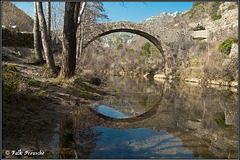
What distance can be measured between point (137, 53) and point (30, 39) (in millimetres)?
27140

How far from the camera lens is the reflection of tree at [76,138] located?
5.96 ft

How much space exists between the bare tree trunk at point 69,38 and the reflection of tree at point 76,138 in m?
2.75

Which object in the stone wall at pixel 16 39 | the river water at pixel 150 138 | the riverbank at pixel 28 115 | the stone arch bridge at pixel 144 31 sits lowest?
the river water at pixel 150 138

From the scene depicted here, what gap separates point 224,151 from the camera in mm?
2123

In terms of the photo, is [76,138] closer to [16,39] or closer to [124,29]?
[16,39]

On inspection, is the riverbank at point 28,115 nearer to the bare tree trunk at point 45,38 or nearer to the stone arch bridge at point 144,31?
the bare tree trunk at point 45,38

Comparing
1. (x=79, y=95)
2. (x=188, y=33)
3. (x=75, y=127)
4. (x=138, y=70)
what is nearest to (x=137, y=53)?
(x=138, y=70)

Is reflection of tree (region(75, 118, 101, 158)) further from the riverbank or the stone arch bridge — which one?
the stone arch bridge

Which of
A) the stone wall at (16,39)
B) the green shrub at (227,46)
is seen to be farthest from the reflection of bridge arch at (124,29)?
the green shrub at (227,46)

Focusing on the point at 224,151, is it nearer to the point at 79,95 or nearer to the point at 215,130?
the point at 215,130

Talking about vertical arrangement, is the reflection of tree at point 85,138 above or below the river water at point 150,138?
above

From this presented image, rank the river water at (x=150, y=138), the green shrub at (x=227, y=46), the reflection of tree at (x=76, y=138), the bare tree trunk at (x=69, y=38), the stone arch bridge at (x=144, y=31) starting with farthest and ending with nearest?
the stone arch bridge at (x=144, y=31), the green shrub at (x=227, y=46), the bare tree trunk at (x=69, y=38), the river water at (x=150, y=138), the reflection of tree at (x=76, y=138)

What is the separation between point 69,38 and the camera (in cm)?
507

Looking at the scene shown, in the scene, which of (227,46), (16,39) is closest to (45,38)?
(16,39)
